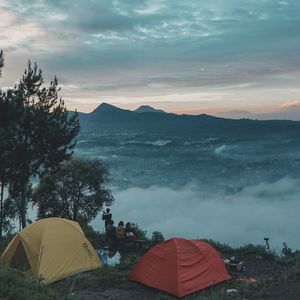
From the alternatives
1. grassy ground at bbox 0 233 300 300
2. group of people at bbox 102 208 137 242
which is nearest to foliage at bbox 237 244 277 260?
grassy ground at bbox 0 233 300 300

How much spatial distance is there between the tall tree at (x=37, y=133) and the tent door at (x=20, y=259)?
24.1ft

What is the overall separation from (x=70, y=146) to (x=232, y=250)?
413 inches

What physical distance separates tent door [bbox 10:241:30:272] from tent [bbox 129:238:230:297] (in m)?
3.53

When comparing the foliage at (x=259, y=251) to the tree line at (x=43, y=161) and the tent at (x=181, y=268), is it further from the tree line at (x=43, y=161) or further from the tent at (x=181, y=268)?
the tree line at (x=43, y=161)

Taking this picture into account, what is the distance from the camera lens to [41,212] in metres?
26.4

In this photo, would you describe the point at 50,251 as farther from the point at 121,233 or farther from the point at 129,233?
the point at 129,233

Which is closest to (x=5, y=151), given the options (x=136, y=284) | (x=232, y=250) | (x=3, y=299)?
(x=136, y=284)

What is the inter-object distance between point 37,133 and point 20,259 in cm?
890

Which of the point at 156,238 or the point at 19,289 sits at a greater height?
the point at 19,289

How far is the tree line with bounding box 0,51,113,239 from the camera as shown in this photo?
20094mm

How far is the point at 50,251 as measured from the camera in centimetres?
1377

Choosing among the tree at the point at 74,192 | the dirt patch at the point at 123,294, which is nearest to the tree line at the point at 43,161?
the tree at the point at 74,192

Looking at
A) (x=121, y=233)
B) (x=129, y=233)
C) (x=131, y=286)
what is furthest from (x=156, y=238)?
(x=131, y=286)

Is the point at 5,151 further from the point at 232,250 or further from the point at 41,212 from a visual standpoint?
the point at 232,250
